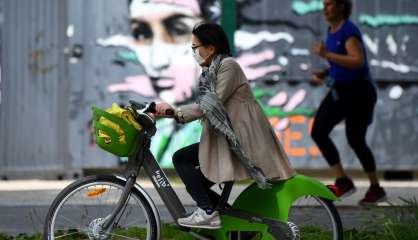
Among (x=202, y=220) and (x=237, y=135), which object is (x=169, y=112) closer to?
(x=237, y=135)

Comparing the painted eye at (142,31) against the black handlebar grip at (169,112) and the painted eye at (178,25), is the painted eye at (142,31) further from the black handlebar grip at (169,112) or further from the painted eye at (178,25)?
the black handlebar grip at (169,112)

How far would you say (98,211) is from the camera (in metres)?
5.65

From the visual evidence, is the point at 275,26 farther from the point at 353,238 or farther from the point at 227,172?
the point at 227,172

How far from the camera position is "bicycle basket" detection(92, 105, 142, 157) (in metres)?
5.38


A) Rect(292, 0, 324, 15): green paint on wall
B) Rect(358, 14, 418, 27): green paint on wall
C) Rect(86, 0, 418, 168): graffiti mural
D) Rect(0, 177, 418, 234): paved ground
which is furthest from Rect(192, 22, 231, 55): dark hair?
Rect(358, 14, 418, 27): green paint on wall

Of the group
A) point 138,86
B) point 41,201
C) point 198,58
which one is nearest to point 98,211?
point 198,58

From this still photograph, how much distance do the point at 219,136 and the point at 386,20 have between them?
576 centimetres

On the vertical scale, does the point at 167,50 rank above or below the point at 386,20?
below

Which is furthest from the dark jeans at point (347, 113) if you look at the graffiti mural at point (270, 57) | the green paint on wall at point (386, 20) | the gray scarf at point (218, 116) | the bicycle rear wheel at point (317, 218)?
the gray scarf at point (218, 116)

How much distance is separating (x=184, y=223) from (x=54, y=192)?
438 cm

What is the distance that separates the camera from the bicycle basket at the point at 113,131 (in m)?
5.38

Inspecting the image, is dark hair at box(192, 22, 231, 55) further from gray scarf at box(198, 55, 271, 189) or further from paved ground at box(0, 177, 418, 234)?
paved ground at box(0, 177, 418, 234)

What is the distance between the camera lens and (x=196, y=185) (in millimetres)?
5535

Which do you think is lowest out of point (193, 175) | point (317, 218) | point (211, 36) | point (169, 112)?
point (317, 218)
